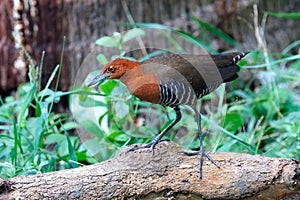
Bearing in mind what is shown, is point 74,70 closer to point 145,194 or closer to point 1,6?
point 1,6

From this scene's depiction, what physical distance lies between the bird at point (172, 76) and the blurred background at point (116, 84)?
0.55 meters

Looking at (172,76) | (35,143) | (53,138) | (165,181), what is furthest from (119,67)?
(53,138)

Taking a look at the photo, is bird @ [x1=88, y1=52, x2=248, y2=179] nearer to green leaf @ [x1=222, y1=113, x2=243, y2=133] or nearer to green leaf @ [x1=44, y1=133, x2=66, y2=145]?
green leaf @ [x1=44, y1=133, x2=66, y2=145]

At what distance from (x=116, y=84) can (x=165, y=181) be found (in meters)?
1.06

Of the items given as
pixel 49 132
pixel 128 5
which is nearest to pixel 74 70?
pixel 128 5

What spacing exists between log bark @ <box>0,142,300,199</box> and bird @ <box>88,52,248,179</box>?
116 millimetres

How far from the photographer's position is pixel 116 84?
3.03 meters

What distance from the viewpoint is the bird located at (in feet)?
7.40

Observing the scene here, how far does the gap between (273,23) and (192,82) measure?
2707 mm

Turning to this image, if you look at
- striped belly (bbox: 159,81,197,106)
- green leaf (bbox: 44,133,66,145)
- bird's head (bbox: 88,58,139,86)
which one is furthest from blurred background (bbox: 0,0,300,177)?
striped belly (bbox: 159,81,197,106)

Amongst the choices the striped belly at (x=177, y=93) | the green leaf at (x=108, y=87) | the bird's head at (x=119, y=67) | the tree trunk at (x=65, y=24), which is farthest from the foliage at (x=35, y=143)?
the tree trunk at (x=65, y=24)

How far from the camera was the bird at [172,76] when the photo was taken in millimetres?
2256

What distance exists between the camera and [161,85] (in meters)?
2.26

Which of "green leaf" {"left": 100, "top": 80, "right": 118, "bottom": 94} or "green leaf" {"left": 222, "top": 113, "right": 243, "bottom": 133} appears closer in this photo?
"green leaf" {"left": 100, "top": 80, "right": 118, "bottom": 94}
